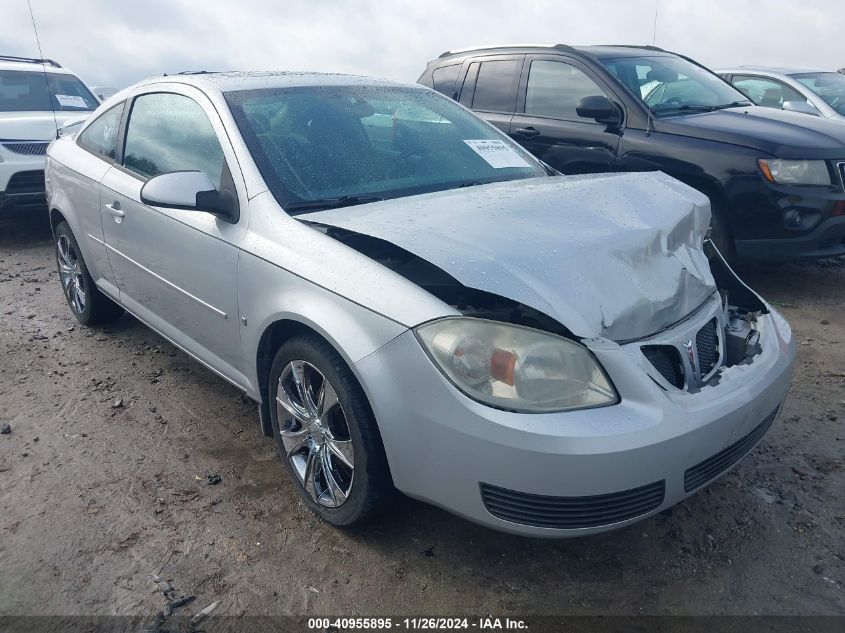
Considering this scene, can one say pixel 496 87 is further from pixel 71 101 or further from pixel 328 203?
pixel 71 101

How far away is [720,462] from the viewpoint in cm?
229

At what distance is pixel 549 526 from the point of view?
2.08 m

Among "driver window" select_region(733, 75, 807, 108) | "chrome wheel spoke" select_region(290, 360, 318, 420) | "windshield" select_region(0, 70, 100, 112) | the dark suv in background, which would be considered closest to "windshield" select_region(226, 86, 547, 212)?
"chrome wheel spoke" select_region(290, 360, 318, 420)

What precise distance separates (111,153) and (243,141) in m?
1.48

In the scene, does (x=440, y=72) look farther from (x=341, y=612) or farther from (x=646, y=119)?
(x=341, y=612)

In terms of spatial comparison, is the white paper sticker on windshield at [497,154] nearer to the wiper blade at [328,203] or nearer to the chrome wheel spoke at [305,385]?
the wiper blade at [328,203]

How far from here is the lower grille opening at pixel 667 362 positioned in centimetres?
224

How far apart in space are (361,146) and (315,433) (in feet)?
4.15

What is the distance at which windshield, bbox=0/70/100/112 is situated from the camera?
806 centimetres

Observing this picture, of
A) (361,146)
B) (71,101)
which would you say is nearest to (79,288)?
(361,146)

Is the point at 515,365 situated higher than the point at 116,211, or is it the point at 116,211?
the point at 515,365

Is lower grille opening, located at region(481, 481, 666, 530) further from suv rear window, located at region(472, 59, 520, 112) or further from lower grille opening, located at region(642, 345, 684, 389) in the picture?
suv rear window, located at region(472, 59, 520, 112)

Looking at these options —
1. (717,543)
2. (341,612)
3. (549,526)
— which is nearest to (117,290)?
(341,612)

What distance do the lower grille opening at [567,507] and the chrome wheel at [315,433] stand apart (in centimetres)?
56
